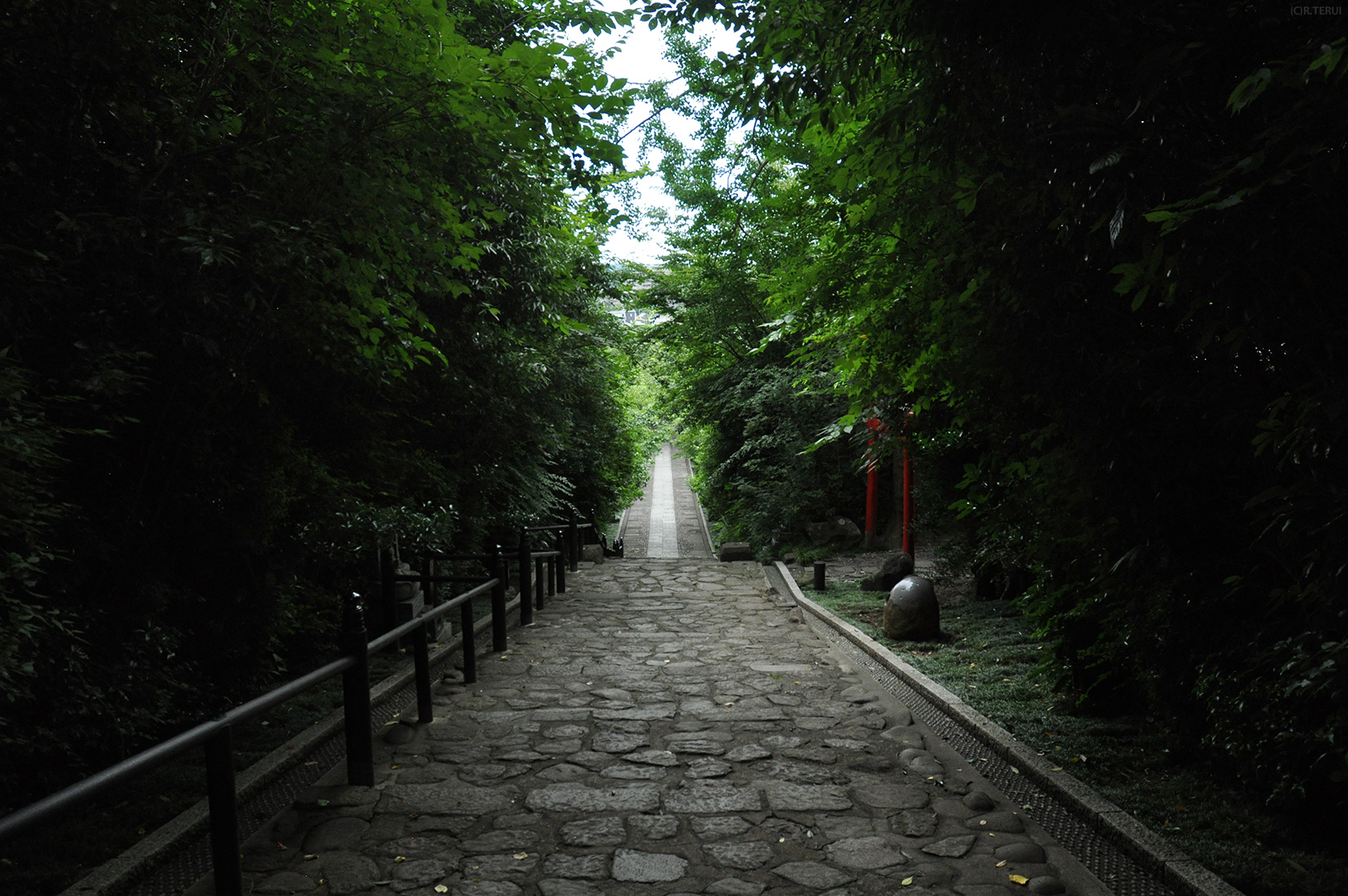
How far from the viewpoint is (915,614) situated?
28.2 ft

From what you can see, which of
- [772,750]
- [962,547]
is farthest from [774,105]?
[962,547]

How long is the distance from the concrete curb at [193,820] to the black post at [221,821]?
263 mm

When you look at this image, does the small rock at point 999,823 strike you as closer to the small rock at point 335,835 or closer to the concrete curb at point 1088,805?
the concrete curb at point 1088,805

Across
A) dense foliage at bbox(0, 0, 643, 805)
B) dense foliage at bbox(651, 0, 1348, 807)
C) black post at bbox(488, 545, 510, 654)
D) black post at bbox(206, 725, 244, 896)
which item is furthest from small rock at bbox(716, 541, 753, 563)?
black post at bbox(206, 725, 244, 896)

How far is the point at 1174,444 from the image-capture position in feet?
13.6

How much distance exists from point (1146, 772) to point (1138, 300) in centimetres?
301

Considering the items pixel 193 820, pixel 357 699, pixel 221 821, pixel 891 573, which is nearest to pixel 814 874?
pixel 221 821

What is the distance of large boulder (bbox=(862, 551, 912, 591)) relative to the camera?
470 inches

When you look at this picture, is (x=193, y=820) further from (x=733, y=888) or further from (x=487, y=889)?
(x=733, y=888)

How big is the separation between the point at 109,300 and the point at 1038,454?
5205mm

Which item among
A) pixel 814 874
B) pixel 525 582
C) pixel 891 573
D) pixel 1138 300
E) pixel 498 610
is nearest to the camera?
Result: pixel 1138 300

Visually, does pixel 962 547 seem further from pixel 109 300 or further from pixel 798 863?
pixel 109 300

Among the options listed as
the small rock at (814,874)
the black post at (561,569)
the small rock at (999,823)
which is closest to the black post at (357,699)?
the small rock at (814,874)

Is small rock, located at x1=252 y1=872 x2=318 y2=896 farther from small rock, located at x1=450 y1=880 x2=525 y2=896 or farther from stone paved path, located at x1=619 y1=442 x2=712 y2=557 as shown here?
stone paved path, located at x1=619 y1=442 x2=712 y2=557
